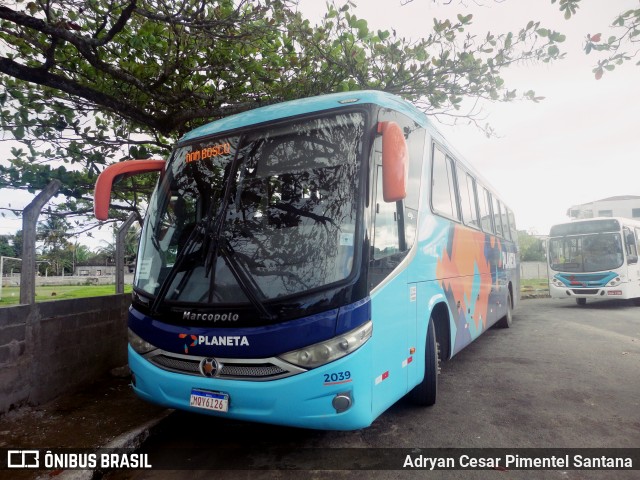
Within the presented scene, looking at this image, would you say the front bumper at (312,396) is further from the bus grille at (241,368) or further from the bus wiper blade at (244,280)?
the bus wiper blade at (244,280)

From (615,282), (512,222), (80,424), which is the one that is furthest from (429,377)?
(615,282)

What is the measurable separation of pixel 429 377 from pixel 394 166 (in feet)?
8.22

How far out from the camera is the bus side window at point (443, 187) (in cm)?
518

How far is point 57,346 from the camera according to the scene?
192 inches

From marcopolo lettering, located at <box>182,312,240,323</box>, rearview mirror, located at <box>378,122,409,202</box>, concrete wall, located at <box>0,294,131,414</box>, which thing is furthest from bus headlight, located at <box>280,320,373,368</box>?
concrete wall, located at <box>0,294,131,414</box>

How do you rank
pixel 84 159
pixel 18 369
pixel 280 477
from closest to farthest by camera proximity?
1. pixel 280 477
2. pixel 18 369
3. pixel 84 159

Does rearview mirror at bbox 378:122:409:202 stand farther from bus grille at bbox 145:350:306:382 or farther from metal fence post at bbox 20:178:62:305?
metal fence post at bbox 20:178:62:305

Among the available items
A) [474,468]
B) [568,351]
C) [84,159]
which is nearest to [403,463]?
[474,468]

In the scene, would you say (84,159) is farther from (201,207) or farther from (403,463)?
(403,463)

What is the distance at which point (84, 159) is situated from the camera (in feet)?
29.1

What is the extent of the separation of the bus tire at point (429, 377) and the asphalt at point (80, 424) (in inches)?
103

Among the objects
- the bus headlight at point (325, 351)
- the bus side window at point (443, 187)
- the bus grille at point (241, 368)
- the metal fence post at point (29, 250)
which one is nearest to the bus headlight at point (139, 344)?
the bus grille at point (241, 368)

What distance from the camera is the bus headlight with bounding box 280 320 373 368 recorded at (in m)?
3.14

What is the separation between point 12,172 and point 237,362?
19.4 ft
